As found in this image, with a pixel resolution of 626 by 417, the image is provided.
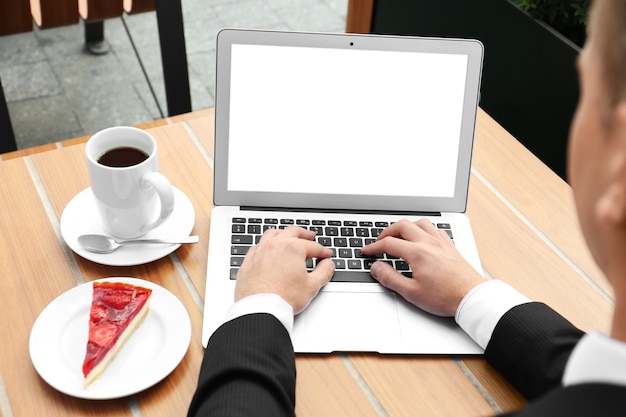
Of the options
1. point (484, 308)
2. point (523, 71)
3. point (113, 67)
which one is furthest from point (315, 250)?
point (113, 67)

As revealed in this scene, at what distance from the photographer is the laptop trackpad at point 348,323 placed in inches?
36.8

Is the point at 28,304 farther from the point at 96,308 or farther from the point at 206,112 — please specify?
the point at 206,112

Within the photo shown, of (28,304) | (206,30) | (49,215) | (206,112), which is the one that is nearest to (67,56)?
(206,30)

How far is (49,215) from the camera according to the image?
1.11m

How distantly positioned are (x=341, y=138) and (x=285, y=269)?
0.25 metres

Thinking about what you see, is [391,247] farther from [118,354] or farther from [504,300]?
[118,354]

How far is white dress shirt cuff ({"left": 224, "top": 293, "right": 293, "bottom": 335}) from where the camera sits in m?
0.91

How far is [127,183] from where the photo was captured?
1005 mm

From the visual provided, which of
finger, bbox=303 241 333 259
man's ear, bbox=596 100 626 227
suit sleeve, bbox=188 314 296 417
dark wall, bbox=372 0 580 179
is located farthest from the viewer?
dark wall, bbox=372 0 580 179

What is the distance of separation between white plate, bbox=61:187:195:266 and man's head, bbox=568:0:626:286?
0.63m

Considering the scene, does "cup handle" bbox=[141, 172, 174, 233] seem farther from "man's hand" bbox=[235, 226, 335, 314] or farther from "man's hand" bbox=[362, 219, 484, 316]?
"man's hand" bbox=[362, 219, 484, 316]

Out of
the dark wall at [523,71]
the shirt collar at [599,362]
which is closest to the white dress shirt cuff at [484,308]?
the shirt collar at [599,362]

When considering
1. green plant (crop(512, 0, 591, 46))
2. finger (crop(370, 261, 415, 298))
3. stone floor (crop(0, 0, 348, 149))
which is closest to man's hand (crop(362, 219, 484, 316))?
finger (crop(370, 261, 415, 298))

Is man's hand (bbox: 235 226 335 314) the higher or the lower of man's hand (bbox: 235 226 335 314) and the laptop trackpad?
the higher
